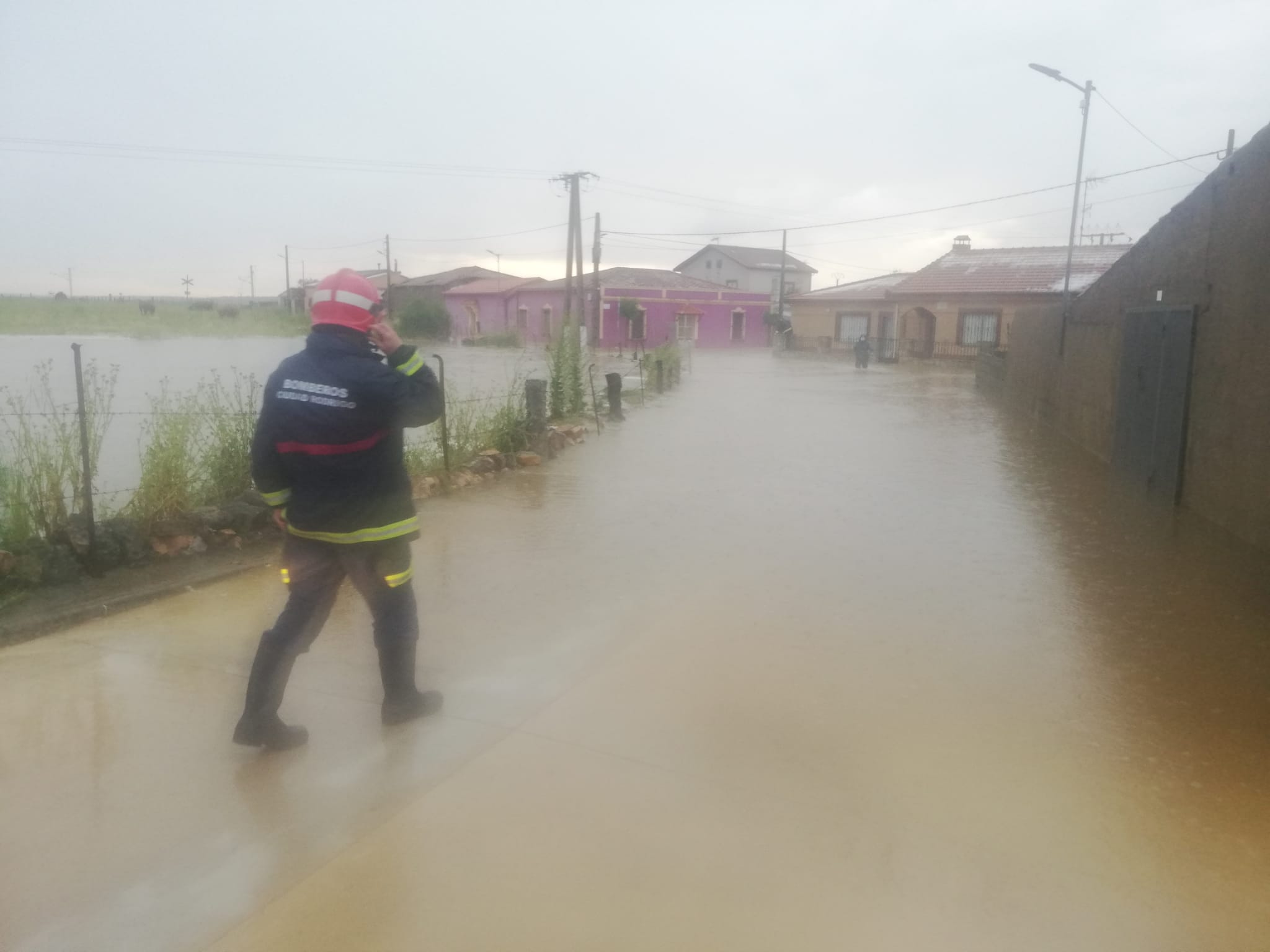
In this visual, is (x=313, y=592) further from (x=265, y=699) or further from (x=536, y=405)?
(x=536, y=405)

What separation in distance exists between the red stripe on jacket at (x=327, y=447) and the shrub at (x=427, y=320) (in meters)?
39.6

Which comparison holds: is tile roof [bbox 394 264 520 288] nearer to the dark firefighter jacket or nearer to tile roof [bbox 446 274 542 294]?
tile roof [bbox 446 274 542 294]

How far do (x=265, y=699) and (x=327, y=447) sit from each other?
3.18 feet

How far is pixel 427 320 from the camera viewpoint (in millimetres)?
47781

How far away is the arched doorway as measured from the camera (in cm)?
4319

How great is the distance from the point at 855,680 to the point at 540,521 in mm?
3810

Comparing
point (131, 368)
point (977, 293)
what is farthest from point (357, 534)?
point (977, 293)

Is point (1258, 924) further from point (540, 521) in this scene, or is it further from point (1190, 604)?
point (540, 521)

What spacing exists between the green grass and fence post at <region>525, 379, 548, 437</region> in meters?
2.47

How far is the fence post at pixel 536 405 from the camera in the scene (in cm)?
1091

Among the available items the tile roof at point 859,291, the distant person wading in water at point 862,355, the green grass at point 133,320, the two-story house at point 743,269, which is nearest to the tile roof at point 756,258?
the two-story house at point 743,269

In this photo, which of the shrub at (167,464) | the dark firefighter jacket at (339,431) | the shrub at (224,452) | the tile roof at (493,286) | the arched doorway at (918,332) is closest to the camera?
the dark firefighter jacket at (339,431)

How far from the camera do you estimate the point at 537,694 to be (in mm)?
4320

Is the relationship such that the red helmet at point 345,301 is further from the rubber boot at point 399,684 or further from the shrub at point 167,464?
the shrub at point 167,464
